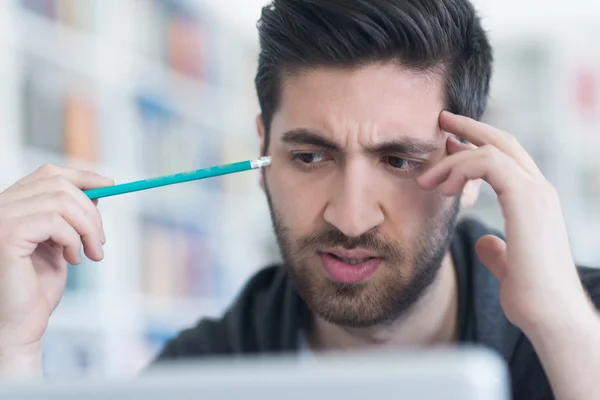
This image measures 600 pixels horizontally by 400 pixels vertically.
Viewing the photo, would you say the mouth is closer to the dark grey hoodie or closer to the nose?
the nose

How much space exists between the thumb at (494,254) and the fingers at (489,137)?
147 mm

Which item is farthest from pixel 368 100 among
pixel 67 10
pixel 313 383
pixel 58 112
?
pixel 67 10

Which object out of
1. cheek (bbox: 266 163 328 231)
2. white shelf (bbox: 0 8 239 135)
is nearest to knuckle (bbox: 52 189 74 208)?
cheek (bbox: 266 163 328 231)

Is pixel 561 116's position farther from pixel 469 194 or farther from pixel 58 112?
pixel 469 194

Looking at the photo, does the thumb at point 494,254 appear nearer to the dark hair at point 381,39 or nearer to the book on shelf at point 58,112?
the dark hair at point 381,39

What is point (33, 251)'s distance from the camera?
3.80 feet

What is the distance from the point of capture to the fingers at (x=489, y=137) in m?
1.06

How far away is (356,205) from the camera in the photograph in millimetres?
1099

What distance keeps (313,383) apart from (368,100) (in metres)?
0.85

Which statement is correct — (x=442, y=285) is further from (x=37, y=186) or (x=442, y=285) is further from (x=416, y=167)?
(x=37, y=186)

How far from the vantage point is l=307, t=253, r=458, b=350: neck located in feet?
4.31

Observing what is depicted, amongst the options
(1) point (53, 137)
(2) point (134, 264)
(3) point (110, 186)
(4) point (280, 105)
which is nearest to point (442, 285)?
(4) point (280, 105)

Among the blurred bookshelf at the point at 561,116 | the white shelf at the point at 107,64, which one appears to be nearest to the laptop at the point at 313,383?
the white shelf at the point at 107,64

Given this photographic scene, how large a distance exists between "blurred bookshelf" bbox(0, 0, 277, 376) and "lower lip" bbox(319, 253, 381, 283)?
96 centimetres
